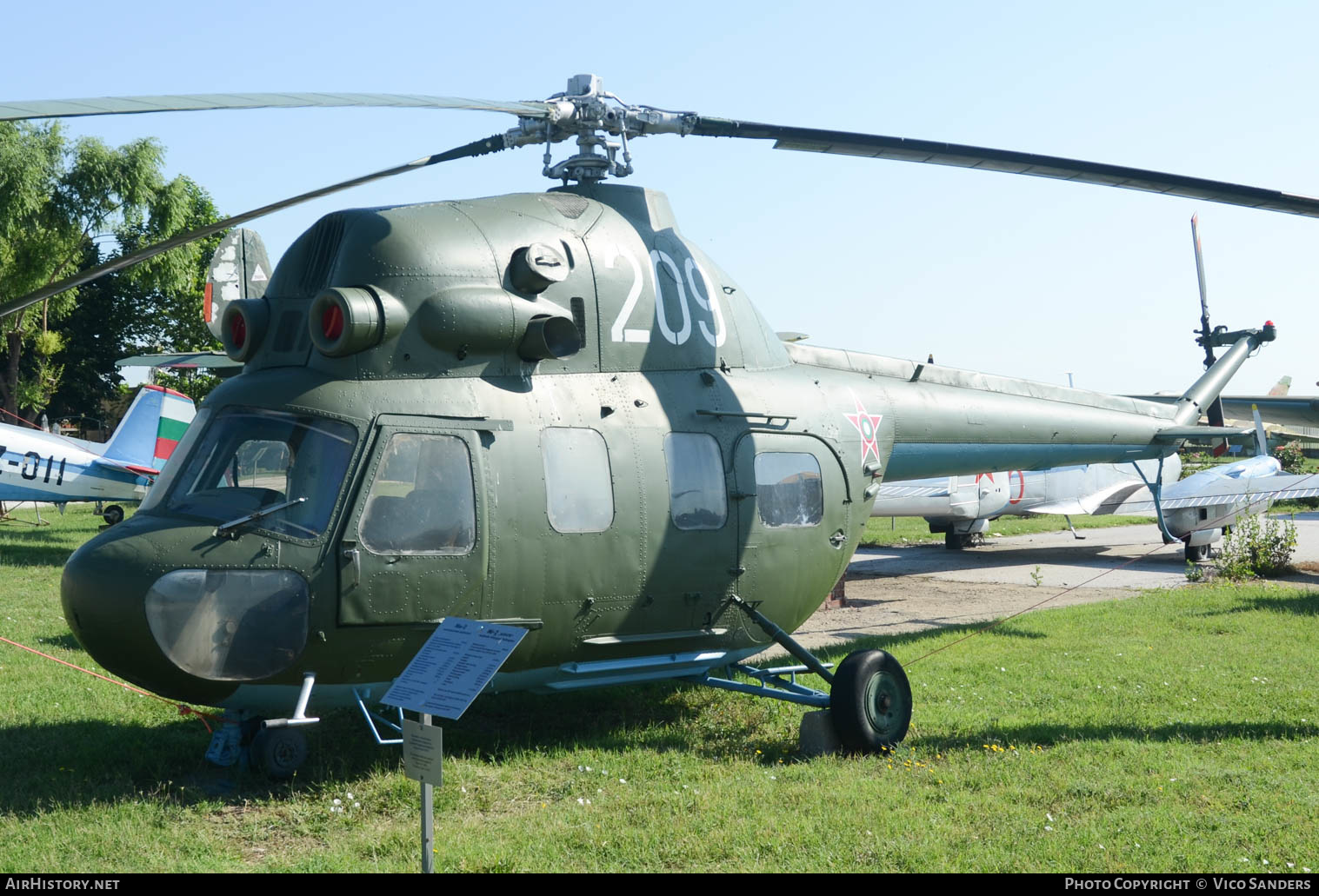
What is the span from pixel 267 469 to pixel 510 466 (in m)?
1.46

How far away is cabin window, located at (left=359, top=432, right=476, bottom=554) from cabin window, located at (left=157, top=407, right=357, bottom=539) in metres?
0.24

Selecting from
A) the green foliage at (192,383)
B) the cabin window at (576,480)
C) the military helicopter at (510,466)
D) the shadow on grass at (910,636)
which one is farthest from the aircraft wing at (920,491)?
the green foliage at (192,383)

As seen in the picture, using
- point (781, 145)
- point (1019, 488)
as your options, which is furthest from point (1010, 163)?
point (1019, 488)

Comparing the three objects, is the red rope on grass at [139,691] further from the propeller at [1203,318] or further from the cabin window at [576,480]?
the propeller at [1203,318]

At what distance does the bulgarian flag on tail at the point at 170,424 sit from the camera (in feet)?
72.1

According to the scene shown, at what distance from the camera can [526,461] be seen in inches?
274

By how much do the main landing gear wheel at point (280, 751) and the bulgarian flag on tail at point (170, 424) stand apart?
16.8 metres

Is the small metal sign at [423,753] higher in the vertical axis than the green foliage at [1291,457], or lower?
higher

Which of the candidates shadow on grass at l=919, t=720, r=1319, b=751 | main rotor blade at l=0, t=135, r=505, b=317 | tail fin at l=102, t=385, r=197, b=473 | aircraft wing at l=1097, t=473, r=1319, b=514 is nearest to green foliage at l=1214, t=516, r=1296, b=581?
aircraft wing at l=1097, t=473, r=1319, b=514


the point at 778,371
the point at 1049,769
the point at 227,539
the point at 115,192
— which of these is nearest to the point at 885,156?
the point at 778,371

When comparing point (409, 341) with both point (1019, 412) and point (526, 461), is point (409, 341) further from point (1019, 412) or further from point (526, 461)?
point (1019, 412)

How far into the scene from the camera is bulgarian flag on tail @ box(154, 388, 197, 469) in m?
22.0

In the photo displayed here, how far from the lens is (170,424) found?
22297mm

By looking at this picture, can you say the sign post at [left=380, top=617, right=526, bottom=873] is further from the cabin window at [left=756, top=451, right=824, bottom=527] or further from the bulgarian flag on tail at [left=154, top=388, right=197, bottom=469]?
the bulgarian flag on tail at [left=154, top=388, right=197, bottom=469]
